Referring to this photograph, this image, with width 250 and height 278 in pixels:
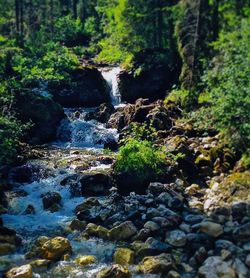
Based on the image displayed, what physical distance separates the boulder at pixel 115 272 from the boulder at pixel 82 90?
20637mm

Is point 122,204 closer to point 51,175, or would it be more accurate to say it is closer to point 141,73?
point 51,175

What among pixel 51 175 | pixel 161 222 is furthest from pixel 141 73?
pixel 161 222

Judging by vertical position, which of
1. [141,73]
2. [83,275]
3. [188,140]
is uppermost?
[141,73]

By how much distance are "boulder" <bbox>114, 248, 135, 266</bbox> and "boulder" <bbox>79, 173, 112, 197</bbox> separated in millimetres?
5156

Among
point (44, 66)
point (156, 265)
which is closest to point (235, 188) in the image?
point (156, 265)

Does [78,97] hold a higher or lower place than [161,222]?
higher

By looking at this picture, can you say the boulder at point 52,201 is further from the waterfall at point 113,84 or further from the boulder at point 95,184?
the waterfall at point 113,84

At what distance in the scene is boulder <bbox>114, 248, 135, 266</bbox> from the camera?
433 inches

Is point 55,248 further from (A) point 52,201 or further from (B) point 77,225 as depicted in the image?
(A) point 52,201

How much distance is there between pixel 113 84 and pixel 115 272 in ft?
80.5

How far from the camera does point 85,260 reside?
11.1 m

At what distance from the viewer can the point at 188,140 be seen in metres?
20.1

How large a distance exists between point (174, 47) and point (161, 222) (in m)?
21.5

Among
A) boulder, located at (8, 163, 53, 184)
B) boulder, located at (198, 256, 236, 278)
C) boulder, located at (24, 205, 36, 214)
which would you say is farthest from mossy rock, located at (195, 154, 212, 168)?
boulder, located at (198, 256, 236, 278)
